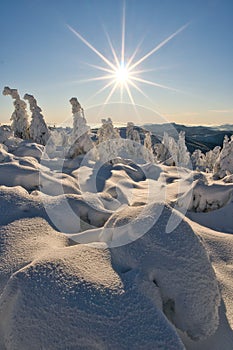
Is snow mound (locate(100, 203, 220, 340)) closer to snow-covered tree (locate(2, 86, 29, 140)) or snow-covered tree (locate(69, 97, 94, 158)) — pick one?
snow-covered tree (locate(69, 97, 94, 158))

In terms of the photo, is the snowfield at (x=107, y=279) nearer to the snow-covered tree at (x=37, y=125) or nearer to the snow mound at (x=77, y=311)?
the snow mound at (x=77, y=311)

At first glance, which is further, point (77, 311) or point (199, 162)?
point (199, 162)

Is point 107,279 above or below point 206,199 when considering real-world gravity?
above

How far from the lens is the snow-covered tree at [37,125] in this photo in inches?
802

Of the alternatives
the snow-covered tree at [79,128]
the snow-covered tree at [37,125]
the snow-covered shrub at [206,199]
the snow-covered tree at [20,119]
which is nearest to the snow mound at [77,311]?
the snow-covered shrub at [206,199]

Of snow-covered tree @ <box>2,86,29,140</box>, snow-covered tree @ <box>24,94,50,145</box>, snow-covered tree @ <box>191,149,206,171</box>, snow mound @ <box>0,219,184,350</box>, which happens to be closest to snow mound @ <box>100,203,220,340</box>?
snow mound @ <box>0,219,184,350</box>

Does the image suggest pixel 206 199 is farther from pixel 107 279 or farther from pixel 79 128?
pixel 79 128

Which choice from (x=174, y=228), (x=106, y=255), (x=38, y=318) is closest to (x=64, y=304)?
(x=38, y=318)

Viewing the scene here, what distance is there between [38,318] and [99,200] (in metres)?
3.11

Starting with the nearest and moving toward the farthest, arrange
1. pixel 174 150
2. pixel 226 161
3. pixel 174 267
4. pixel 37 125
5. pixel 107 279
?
pixel 107 279 < pixel 174 267 < pixel 226 161 < pixel 37 125 < pixel 174 150

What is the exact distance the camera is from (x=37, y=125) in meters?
20.6

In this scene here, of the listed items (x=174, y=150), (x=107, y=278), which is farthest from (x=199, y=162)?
(x=107, y=278)

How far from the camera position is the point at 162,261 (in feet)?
9.08

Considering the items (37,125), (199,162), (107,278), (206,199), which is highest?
(37,125)
